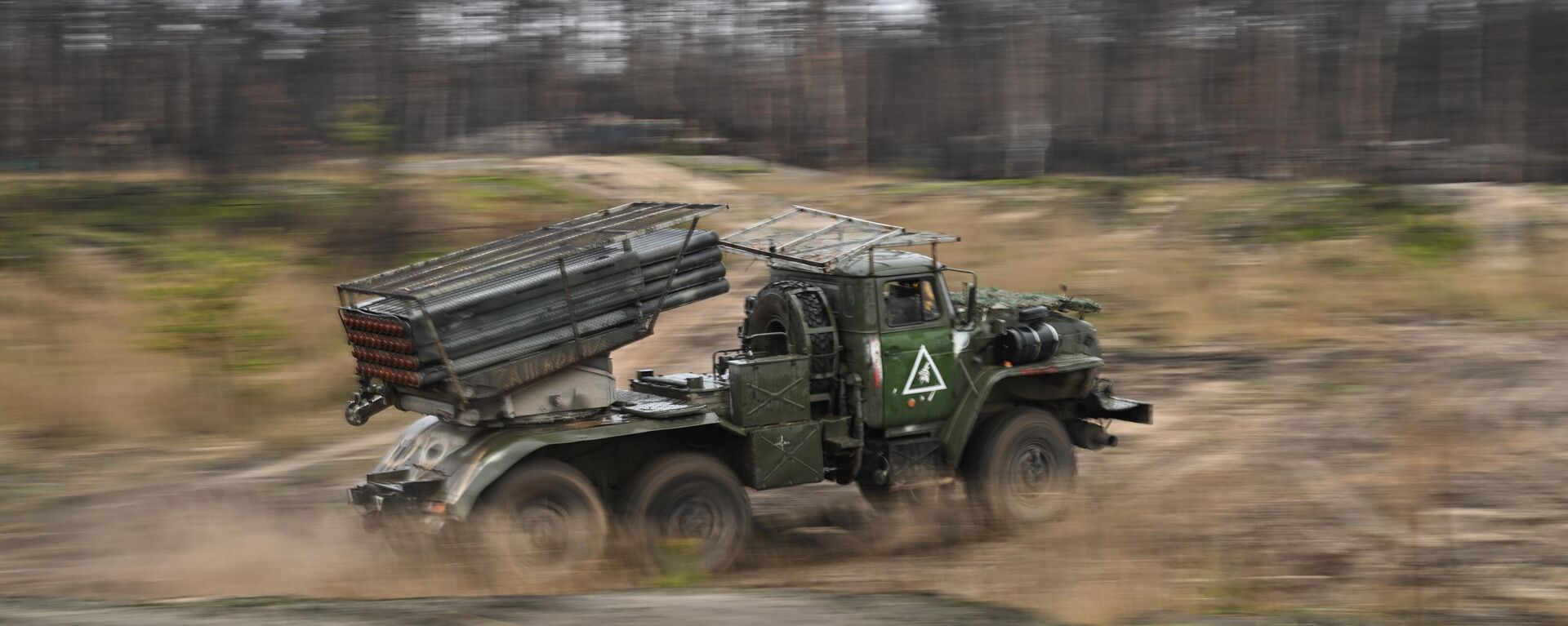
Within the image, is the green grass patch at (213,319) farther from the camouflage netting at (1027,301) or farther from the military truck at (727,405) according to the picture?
the camouflage netting at (1027,301)

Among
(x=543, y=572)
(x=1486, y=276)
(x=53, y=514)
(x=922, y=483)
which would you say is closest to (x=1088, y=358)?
(x=922, y=483)

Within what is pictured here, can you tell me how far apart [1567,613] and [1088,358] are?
444 centimetres

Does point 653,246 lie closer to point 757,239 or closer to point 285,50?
point 757,239

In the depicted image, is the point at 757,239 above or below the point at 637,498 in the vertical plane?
above

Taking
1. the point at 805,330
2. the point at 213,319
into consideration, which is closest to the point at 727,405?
the point at 805,330

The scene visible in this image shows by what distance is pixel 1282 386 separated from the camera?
56.0 ft

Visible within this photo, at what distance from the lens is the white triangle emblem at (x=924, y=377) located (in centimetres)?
1123

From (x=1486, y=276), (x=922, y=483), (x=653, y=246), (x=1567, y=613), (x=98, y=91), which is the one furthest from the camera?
(x=98, y=91)

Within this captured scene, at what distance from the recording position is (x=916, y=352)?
11.2m

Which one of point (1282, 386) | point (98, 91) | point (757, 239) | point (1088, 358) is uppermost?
point (98, 91)

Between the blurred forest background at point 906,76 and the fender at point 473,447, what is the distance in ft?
67.5

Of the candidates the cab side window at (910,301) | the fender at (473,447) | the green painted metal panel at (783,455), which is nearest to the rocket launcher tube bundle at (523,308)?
the fender at (473,447)

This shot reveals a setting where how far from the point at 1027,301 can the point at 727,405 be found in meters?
3.23

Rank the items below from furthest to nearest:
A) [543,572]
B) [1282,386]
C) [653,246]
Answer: [1282,386]
[653,246]
[543,572]
